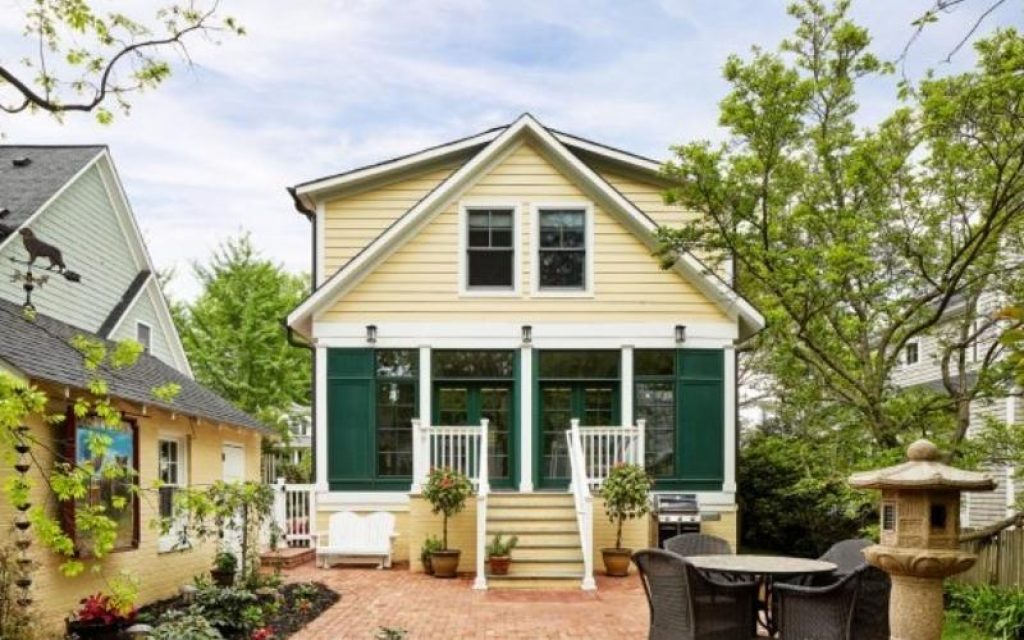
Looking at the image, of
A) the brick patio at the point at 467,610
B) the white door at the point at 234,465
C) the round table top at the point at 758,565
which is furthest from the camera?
the white door at the point at 234,465

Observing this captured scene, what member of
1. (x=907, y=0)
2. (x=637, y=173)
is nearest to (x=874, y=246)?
(x=637, y=173)

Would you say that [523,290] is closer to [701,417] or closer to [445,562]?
[701,417]

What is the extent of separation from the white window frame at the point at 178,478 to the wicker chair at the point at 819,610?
749 cm

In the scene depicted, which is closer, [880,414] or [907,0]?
[907,0]

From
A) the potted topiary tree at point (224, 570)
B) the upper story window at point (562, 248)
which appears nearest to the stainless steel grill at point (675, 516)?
the upper story window at point (562, 248)

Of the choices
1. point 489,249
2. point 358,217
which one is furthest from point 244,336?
point 489,249

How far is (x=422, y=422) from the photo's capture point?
46.9 feet

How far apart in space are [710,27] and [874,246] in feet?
14.1

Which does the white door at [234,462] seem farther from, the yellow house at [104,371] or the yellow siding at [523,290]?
the yellow siding at [523,290]

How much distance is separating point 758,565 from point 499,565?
5261 millimetres

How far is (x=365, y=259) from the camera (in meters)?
14.4

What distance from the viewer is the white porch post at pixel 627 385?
1455 centimetres

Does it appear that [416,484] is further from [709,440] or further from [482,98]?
[482,98]

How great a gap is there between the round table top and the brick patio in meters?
1.49
